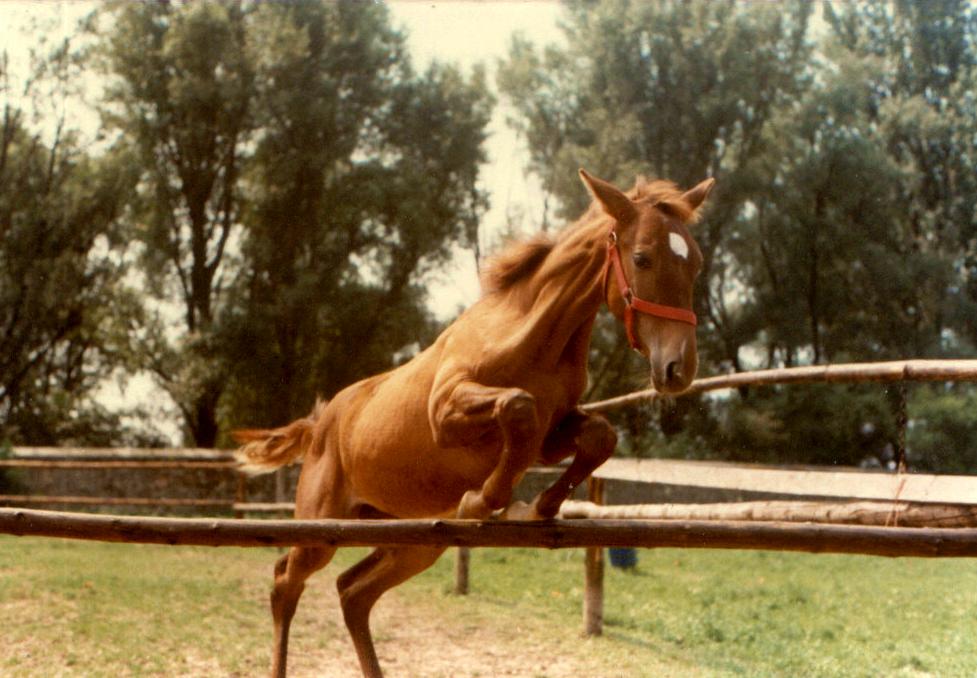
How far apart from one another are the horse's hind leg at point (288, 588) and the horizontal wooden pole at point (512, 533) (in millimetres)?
1971

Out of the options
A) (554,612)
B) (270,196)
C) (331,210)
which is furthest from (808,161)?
(554,612)

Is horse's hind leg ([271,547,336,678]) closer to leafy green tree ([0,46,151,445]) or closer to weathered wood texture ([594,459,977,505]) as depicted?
weathered wood texture ([594,459,977,505])

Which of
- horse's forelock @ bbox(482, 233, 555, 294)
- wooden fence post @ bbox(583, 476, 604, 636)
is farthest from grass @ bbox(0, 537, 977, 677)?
horse's forelock @ bbox(482, 233, 555, 294)

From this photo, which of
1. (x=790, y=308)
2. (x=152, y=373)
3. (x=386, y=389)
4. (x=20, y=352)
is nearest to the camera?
(x=386, y=389)

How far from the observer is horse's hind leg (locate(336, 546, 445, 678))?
17.9ft

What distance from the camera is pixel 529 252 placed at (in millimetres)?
4492

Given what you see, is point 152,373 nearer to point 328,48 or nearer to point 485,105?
point 328,48

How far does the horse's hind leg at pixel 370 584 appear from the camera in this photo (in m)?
5.45

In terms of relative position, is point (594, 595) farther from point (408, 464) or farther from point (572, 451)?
point (572, 451)

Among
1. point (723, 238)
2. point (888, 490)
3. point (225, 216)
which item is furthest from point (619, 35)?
point (888, 490)

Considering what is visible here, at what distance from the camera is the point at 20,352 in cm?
2211

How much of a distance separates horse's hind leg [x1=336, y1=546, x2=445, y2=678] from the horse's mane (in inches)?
68.3

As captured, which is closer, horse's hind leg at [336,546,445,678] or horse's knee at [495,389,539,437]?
horse's knee at [495,389,539,437]

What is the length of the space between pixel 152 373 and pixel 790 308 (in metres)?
16.8
